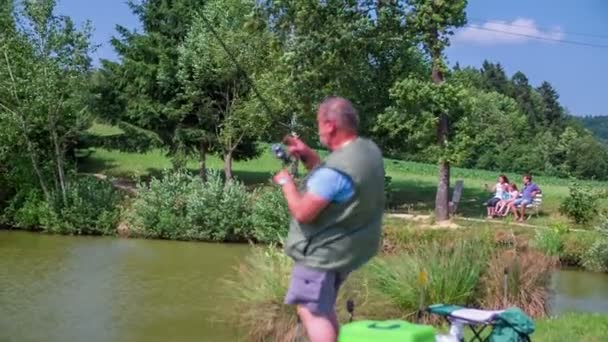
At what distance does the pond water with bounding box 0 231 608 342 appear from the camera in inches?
415

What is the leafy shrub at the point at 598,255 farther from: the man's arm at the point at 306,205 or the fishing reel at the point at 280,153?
the man's arm at the point at 306,205

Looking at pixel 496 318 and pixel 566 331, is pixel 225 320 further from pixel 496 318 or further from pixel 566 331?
pixel 496 318

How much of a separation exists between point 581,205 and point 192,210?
975 cm

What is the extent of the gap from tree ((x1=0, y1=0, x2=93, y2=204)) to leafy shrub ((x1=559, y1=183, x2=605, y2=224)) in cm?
1322

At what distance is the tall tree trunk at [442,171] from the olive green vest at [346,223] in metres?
17.9

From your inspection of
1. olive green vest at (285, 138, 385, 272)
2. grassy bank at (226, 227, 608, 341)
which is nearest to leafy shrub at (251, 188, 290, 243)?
grassy bank at (226, 227, 608, 341)

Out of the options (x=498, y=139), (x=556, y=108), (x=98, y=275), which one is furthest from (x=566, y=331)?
(x=556, y=108)

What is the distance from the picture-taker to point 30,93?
23125mm

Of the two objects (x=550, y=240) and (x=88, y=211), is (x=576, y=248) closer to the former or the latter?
(x=550, y=240)

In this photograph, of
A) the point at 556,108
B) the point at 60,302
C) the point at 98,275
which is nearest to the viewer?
the point at 60,302

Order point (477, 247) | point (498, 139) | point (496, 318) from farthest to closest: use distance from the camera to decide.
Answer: point (498, 139) < point (477, 247) < point (496, 318)

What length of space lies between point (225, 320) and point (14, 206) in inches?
592

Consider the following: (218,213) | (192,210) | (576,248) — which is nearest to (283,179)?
(576,248)

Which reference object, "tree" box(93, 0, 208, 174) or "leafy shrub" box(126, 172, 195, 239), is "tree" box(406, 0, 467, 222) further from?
"tree" box(93, 0, 208, 174)
